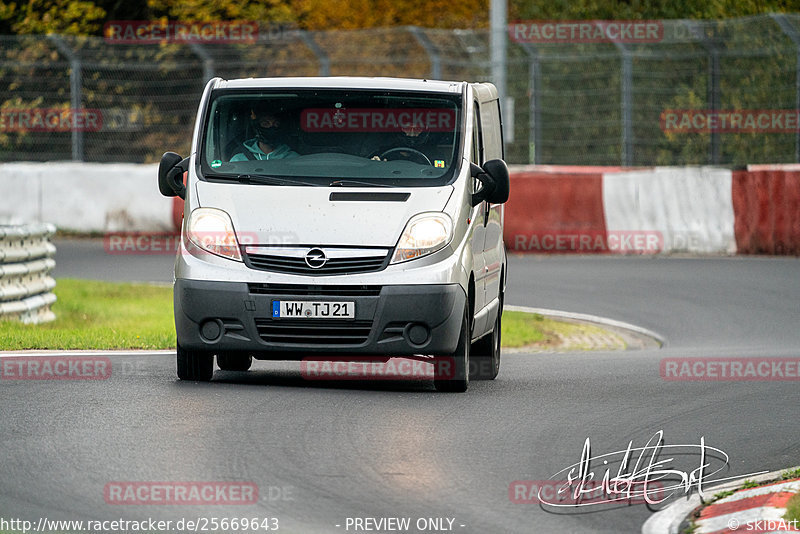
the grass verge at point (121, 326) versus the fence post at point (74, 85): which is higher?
the fence post at point (74, 85)

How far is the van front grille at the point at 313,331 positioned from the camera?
10070 mm

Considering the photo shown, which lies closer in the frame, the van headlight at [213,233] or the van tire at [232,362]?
the van headlight at [213,233]

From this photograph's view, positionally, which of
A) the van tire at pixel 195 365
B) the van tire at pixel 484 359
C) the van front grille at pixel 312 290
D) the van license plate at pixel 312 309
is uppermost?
the van front grille at pixel 312 290

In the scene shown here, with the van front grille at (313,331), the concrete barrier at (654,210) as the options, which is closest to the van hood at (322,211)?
the van front grille at (313,331)

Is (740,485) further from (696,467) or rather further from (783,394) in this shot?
(783,394)

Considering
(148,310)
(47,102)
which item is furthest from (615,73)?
(148,310)

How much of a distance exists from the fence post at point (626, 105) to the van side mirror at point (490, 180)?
48.9 feet

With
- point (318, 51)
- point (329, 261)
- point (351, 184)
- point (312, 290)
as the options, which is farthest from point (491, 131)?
point (318, 51)

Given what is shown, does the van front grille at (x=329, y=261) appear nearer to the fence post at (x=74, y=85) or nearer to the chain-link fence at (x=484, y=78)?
the chain-link fence at (x=484, y=78)

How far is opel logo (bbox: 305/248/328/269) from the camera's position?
33.1 ft

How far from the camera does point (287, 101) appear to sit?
433 inches

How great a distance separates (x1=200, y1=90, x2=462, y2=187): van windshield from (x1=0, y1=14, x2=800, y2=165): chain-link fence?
568 inches

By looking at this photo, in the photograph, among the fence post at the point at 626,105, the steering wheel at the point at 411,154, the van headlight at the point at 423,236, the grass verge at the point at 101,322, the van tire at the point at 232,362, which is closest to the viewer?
the van headlight at the point at 423,236

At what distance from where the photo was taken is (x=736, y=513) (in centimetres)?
688
